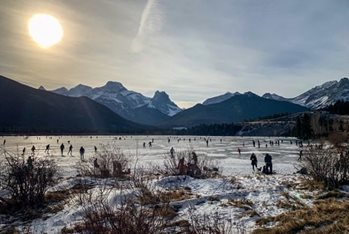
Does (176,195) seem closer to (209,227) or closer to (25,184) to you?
(25,184)

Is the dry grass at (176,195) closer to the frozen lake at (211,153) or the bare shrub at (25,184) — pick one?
the bare shrub at (25,184)

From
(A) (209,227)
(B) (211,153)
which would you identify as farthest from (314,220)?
(B) (211,153)

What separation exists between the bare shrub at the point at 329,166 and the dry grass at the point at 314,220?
411 centimetres

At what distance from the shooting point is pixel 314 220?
29.7 feet

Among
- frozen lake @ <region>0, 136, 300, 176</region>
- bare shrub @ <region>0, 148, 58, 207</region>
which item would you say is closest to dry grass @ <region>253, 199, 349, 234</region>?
bare shrub @ <region>0, 148, 58, 207</region>

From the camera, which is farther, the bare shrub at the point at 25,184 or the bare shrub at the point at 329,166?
the bare shrub at the point at 329,166

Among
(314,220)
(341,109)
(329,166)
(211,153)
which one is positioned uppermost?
(341,109)

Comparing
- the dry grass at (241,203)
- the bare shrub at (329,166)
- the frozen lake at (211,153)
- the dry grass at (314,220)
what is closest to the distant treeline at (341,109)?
the frozen lake at (211,153)

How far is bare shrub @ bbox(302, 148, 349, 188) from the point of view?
48.5ft

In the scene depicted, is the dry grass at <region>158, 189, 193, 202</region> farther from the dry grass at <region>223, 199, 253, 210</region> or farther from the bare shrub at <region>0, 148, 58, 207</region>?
the bare shrub at <region>0, 148, 58, 207</region>

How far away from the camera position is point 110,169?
20.6m

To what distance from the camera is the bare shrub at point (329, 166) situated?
14.8m

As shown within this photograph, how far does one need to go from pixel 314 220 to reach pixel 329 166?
22.7 ft

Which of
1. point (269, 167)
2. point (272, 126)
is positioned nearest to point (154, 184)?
point (269, 167)
